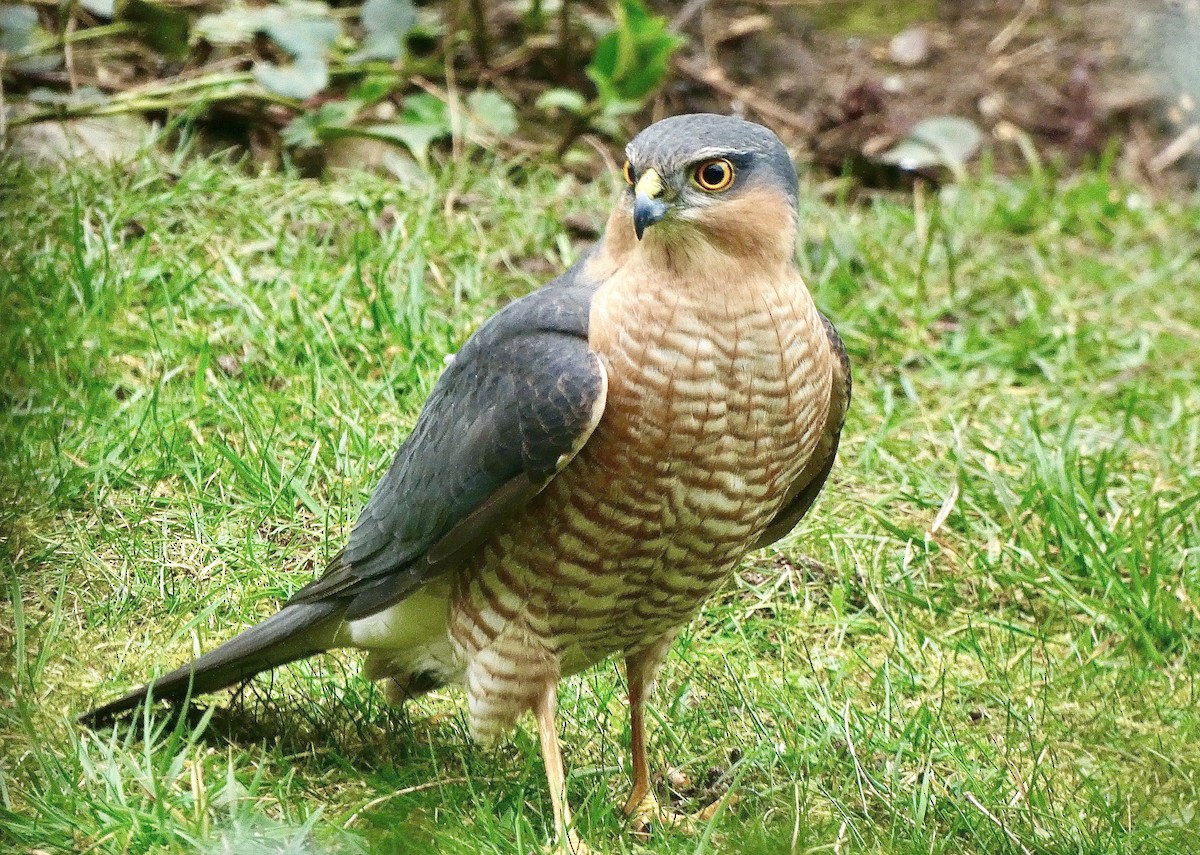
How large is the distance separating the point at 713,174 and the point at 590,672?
→ 1650 mm

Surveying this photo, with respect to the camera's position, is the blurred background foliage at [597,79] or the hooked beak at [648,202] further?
the blurred background foliage at [597,79]

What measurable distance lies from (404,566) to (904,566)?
184cm

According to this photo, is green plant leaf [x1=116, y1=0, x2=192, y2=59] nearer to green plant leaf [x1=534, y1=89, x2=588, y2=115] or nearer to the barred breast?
green plant leaf [x1=534, y1=89, x2=588, y2=115]

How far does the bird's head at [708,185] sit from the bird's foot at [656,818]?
1.39 metres

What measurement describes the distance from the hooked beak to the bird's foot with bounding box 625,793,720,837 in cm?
142

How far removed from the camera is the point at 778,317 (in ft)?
10.1

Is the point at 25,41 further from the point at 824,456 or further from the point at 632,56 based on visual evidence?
the point at 824,456

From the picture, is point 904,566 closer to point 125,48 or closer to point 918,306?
point 918,306

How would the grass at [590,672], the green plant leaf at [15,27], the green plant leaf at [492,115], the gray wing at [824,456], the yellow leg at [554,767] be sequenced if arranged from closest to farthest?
the yellow leg at [554,767] < the grass at [590,672] < the gray wing at [824,456] < the green plant leaf at [15,27] < the green plant leaf at [492,115]

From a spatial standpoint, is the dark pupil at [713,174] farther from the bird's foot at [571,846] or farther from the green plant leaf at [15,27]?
the green plant leaf at [15,27]

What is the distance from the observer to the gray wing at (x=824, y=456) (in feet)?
11.2


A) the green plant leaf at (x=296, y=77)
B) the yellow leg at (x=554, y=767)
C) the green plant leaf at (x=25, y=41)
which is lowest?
the yellow leg at (x=554, y=767)

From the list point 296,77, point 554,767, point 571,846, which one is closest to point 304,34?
point 296,77

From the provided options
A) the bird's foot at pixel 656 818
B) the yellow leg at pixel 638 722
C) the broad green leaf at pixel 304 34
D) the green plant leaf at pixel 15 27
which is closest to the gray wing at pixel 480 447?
the yellow leg at pixel 638 722
